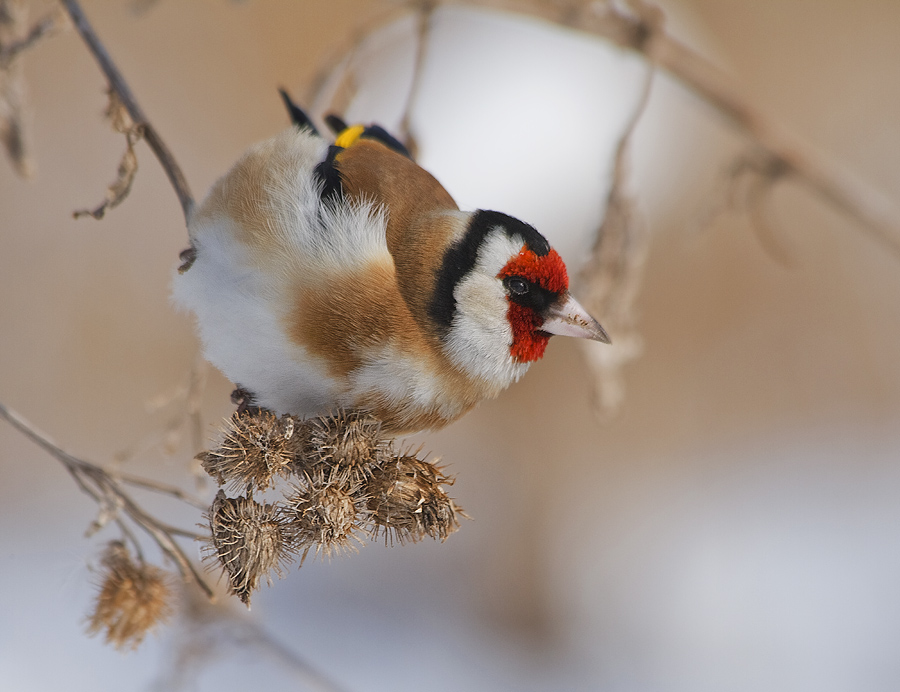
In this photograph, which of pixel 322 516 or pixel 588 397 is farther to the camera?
pixel 588 397

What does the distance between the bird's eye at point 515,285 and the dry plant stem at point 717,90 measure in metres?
1.10

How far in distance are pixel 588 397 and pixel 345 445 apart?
8.87ft

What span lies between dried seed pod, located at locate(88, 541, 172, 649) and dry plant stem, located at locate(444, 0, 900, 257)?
1.54 m

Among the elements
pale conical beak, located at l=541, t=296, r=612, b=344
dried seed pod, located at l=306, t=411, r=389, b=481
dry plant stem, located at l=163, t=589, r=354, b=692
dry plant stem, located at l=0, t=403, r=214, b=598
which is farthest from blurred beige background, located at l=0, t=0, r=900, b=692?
dried seed pod, located at l=306, t=411, r=389, b=481

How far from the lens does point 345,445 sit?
1.01 meters

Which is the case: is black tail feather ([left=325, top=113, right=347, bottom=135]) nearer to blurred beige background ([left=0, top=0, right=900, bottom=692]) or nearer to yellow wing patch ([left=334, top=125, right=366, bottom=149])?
yellow wing patch ([left=334, top=125, right=366, bottom=149])

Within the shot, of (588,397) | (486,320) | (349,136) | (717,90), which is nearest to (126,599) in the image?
(486,320)

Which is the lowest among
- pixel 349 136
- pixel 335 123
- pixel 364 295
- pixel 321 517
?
pixel 321 517

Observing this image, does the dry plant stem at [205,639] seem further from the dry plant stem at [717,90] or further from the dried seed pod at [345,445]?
the dry plant stem at [717,90]

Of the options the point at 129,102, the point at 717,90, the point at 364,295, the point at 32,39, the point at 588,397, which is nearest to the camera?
the point at 364,295

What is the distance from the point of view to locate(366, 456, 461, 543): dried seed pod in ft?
3.32

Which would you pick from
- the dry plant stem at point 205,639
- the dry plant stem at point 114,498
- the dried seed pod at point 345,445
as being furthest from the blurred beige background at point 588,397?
the dried seed pod at point 345,445

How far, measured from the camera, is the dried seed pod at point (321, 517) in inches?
38.0

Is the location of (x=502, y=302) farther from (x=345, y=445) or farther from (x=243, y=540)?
(x=243, y=540)
